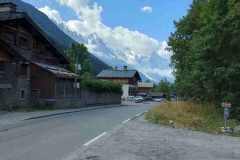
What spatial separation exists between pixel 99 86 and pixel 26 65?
54.0 ft

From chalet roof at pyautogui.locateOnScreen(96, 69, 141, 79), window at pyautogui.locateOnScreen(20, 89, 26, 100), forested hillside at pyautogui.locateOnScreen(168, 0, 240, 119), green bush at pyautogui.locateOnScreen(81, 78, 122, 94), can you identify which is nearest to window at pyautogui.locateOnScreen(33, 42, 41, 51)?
window at pyautogui.locateOnScreen(20, 89, 26, 100)

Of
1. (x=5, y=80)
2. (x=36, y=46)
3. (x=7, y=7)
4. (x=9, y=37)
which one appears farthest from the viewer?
(x=36, y=46)

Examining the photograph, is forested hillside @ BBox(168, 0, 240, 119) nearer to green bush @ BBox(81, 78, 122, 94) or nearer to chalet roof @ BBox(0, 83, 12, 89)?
chalet roof @ BBox(0, 83, 12, 89)

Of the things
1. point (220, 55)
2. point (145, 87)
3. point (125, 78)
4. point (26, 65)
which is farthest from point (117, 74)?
point (220, 55)

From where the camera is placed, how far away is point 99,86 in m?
45.5

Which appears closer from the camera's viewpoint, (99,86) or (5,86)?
(5,86)

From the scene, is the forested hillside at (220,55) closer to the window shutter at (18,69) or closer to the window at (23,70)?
the window shutter at (18,69)

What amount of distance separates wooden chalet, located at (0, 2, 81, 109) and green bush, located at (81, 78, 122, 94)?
5.06m

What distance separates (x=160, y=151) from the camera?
344 inches

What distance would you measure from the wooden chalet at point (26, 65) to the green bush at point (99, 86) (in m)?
5.06

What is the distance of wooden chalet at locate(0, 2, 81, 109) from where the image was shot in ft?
86.7

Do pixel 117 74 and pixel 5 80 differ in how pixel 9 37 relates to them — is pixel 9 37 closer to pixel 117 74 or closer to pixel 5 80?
pixel 5 80

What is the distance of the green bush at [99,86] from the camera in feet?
137

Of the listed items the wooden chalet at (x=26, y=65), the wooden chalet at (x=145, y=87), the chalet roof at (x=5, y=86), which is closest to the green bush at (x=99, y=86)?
the wooden chalet at (x=26, y=65)
